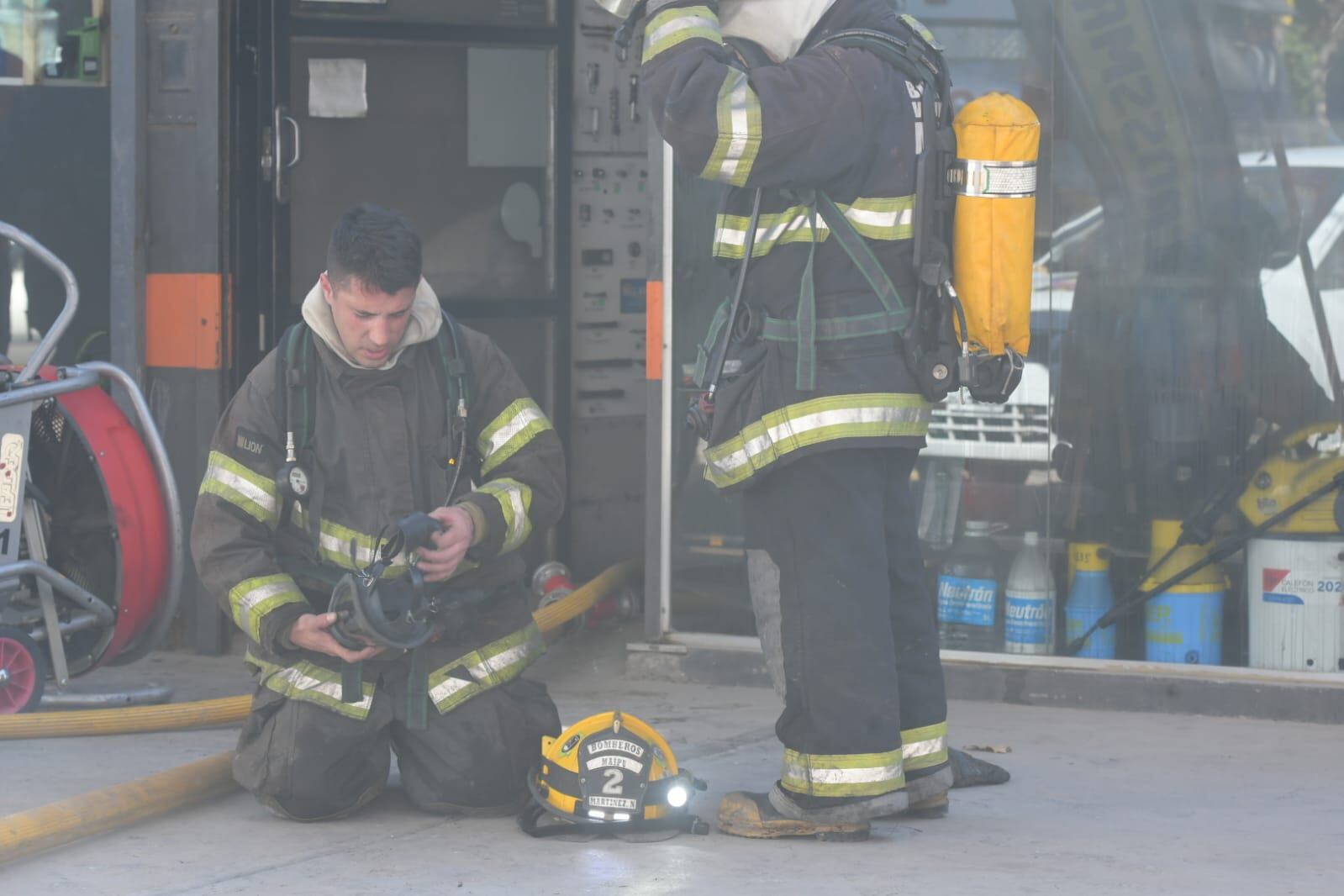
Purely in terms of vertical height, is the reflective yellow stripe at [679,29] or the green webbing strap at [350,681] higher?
the reflective yellow stripe at [679,29]

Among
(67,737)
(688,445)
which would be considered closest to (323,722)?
(67,737)

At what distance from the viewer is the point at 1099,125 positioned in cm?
561

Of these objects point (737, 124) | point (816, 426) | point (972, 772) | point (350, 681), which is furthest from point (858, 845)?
point (737, 124)

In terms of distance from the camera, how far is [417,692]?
4277 mm

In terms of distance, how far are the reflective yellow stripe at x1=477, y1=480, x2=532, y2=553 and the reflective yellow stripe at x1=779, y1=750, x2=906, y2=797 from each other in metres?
0.81

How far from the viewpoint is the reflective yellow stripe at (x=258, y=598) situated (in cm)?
412

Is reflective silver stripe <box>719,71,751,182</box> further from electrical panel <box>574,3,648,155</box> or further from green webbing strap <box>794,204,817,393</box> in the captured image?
electrical panel <box>574,3,648,155</box>

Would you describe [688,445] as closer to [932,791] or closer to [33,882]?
[932,791]

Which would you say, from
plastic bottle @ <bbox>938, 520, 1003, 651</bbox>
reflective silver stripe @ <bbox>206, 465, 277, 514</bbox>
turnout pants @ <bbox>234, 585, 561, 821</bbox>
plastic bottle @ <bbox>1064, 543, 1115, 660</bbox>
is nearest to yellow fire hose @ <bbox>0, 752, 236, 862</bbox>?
turnout pants @ <bbox>234, 585, 561, 821</bbox>

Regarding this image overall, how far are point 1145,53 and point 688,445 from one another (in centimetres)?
186

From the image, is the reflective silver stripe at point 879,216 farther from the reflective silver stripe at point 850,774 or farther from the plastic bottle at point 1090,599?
the plastic bottle at point 1090,599

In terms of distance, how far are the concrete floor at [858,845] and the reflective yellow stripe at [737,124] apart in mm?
1443

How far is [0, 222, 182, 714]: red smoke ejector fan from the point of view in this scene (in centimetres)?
510

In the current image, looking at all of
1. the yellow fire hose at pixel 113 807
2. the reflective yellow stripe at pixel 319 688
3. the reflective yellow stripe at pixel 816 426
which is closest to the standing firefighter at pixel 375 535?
the reflective yellow stripe at pixel 319 688
